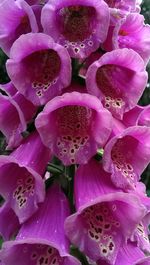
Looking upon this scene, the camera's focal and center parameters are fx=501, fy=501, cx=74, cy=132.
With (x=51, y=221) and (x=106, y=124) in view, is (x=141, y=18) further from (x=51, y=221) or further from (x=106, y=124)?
(x=51, y=221)

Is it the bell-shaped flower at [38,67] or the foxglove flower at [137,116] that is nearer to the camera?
the bell-shaped flower at [38,67]

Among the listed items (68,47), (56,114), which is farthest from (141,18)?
(56,114)

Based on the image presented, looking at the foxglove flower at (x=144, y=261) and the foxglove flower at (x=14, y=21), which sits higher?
the foxglove flower at (x=14, y=21)

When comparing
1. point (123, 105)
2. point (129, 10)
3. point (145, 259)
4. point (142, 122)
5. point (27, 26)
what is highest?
point (27, 26)

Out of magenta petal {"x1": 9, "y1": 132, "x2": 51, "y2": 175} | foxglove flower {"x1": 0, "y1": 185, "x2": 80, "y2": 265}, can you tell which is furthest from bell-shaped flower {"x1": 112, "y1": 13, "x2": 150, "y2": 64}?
foxglove flower {"x1": 0, "y1": 185, "x2": 80, "y2": 265}

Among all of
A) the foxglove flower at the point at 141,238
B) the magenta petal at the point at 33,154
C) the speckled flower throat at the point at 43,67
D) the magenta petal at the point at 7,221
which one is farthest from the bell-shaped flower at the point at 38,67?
the foxglove flower at the point at 141,238

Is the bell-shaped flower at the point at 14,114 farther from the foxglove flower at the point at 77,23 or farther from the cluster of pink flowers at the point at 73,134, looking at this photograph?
the foxglove flower at the point at 77,23

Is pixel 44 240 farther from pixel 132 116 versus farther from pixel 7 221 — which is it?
pixel 132 116

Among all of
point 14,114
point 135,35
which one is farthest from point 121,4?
point 14,114
